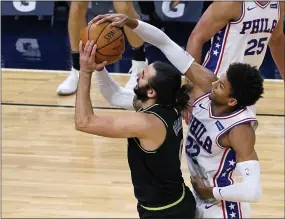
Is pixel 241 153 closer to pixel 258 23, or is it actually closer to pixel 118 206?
pixel 258 23

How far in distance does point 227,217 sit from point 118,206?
3.48 ft

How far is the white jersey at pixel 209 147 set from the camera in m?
2.59

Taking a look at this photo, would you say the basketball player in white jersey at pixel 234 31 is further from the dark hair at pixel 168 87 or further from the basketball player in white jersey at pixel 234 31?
the dark hair at pixel 168 87

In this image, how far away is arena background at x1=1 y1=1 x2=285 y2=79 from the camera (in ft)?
20.1

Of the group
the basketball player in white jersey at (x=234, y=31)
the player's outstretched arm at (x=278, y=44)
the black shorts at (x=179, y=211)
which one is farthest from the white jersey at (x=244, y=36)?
the black shorts at (x=179, y=211)

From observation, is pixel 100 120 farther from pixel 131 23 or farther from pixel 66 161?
pixel 66 161

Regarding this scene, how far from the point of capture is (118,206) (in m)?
3.63

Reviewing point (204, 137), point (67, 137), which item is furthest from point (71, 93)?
point (204, 137)

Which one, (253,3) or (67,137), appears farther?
(67,137)

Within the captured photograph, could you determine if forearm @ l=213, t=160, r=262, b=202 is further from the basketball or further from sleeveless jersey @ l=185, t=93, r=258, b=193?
the basketball

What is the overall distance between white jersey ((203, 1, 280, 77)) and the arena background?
2643 millimetres

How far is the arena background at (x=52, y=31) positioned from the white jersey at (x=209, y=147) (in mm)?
3220

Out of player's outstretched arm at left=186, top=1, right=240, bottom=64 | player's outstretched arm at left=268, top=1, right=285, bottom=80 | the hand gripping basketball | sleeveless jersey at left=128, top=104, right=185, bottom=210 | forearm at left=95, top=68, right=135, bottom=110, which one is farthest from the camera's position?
player's outstretched arm at left=268, top=1, right=285, bottom=80

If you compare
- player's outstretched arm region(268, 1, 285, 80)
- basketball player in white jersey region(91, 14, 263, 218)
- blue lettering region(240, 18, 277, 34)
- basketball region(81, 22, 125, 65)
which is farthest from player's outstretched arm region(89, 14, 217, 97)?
player's outstretched arm region(268, 1, 285, 80)
